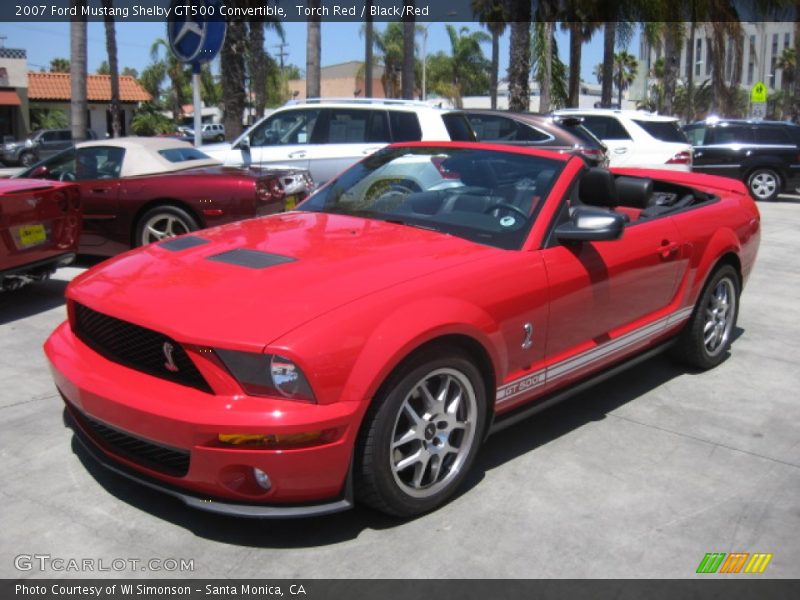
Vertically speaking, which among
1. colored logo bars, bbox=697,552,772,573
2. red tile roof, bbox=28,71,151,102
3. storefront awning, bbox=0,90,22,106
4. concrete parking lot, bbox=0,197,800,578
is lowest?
colored logo bars, bbox=697,552,772,573

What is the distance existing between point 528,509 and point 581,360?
94cm

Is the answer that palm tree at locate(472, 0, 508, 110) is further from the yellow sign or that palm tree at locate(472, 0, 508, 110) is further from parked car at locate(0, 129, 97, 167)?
parked car at locate(0, 129, 97, 167)

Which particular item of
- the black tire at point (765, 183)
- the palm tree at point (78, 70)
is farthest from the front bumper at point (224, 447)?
the black tire at point (765, 183)

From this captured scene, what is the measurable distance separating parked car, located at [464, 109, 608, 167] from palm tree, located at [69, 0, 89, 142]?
1010 centimetres

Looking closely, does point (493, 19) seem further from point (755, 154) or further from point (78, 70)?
point (78, 70)

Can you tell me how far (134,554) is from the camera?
3.01 metres

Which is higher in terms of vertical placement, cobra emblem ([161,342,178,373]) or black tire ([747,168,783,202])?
black tire ([747,168,783,202])

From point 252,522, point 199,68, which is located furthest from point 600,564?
point 199,68

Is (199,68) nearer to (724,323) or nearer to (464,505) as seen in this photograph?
(724,323)

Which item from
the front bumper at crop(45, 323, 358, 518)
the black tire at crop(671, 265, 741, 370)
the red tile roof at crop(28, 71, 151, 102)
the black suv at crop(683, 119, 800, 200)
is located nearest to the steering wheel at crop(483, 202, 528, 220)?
the front bumper at crop(45, 323, 358, 518)

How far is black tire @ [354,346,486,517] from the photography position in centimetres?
302

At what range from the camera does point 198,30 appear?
794cm

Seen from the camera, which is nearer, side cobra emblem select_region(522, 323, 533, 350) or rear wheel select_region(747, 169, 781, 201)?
side cobra emblem select_region(522, 323, 533, 350)

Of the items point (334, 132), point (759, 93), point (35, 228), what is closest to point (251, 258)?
point (35, 228)
